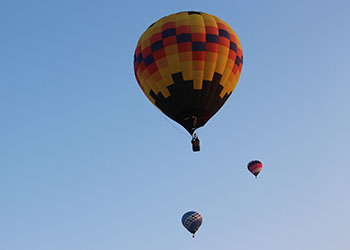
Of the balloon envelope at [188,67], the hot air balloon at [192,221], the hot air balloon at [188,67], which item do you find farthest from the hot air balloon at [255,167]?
the balloon envelope at [188,67]

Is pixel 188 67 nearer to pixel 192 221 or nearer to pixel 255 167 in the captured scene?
pixel 255 167

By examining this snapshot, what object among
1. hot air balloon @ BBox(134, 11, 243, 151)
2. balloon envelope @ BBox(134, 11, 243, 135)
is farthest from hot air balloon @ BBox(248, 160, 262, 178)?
balloon envelope @ BBox(134, 11, 243, 135)

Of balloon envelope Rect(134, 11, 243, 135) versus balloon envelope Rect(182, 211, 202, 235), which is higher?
balloon envelope Rect(182, 211, 202, 235)

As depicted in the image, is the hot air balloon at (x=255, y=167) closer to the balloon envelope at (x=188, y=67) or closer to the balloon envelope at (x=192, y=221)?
the balloon envelope at (x=192, y=221)

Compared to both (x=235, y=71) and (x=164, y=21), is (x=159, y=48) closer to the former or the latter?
(x=164, y=21)

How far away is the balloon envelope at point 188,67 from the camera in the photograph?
23.8m

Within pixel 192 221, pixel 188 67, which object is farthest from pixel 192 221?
pixel 188 67

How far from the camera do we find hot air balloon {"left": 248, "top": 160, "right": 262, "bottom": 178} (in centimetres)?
4481

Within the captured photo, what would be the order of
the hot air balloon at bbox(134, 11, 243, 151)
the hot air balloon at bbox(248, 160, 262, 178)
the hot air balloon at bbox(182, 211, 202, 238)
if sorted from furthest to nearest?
the hot air balloon at bbox(182, 211, 202, 238) < the hot air balloon at bbox(248, 160, 262, 178) < the hot air balloon at bbox(134, 11, 243, 151)

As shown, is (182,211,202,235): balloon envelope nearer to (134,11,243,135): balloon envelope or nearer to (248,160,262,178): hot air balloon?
(248,160,262,178): hot air balloon

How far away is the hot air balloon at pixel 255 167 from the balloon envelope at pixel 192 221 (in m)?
7.17

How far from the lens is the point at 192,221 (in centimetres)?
4519

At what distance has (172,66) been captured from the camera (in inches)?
939

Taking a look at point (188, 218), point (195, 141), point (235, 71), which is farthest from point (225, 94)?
point (188, 218)
